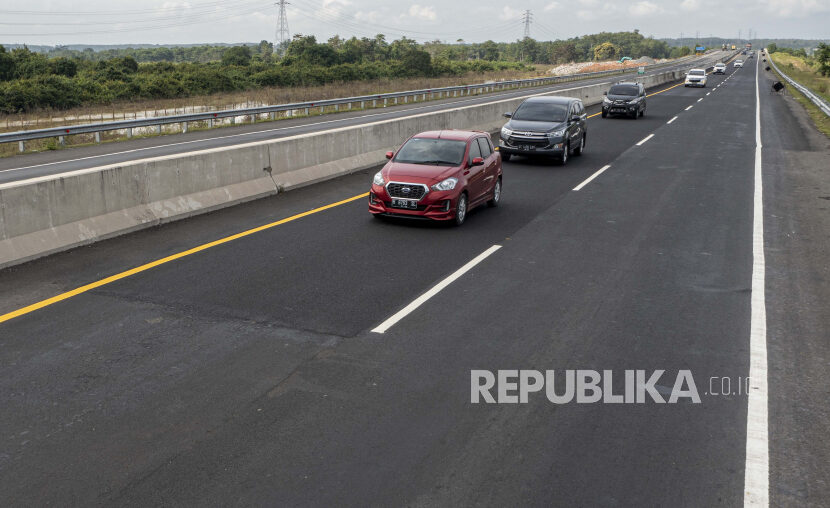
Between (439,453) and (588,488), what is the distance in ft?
3.52

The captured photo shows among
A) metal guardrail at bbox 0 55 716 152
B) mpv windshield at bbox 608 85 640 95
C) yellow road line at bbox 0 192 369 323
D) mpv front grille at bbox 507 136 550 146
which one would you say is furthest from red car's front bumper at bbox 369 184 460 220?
mpv windshield at bbox 608 85 640 95

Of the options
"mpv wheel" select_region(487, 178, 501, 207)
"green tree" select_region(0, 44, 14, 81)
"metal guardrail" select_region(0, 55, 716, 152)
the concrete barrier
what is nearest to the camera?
the concrete barrier

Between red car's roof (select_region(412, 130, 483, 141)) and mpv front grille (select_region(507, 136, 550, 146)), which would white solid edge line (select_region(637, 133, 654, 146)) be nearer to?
mpv front grille (select_region(507, 136, 550, 146))

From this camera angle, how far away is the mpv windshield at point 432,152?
45.3ft

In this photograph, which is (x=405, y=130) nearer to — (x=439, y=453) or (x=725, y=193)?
(x=725, y=193)

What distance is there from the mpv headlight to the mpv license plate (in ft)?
1.42

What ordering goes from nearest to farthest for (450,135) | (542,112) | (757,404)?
(757,404)
(450,135)
(542,112)

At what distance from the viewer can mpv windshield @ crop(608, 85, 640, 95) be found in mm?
37094

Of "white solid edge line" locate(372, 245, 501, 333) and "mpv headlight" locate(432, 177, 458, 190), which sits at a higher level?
"mpv headlight" locate(432, 177, 458, 190)

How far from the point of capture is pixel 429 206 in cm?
1286

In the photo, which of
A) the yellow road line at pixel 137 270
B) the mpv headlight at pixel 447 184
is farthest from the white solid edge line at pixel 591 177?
the yellow road line at pixel 137 270

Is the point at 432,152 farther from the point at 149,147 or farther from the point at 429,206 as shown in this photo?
the point at 149,147

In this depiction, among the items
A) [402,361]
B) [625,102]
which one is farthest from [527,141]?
[625,102]

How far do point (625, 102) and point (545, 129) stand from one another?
16.5 metres
